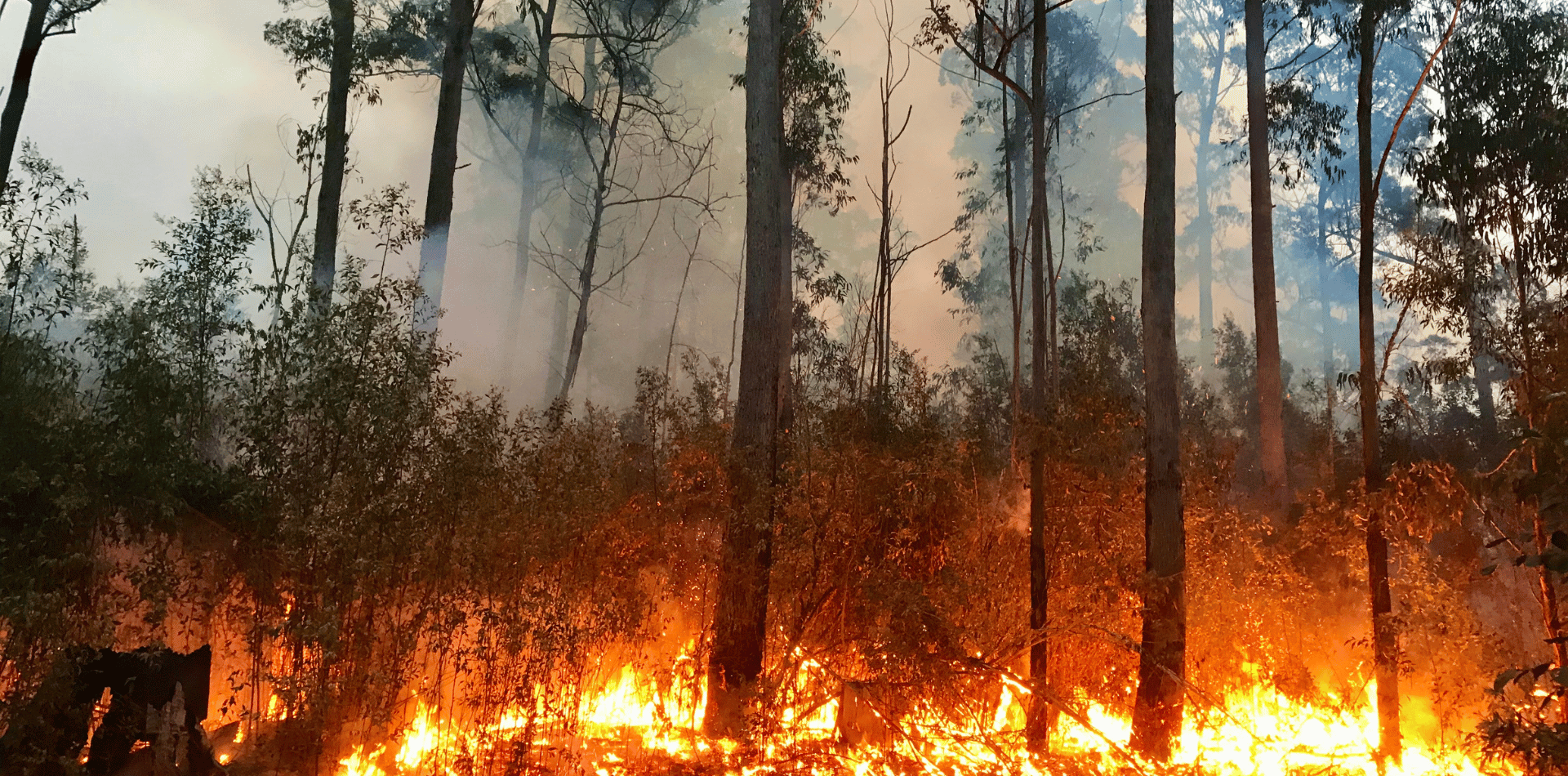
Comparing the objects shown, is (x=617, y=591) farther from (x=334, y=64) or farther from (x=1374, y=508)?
(x=334, y=64)

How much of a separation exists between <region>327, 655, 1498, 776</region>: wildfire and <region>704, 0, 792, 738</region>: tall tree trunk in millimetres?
260

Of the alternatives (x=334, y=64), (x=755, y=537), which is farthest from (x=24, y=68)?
(x=755, y=537)

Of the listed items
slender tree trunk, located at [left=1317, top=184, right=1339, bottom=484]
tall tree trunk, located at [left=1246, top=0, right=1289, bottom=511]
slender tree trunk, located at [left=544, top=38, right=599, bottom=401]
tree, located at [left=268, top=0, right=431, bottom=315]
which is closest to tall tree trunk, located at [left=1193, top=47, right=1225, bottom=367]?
slender tree trunk, located at [left=1317, top=184, right=1339, bottom=484]

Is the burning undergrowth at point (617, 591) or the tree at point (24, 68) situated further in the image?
the tree at point (24, 68)

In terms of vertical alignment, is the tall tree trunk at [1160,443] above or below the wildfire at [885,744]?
above

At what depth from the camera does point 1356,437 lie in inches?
543

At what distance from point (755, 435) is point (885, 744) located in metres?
2.08

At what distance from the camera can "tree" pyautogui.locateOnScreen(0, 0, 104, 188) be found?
5586mm

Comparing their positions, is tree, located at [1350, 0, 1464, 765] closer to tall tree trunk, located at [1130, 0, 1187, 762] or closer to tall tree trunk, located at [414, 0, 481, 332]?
tall tree trunk, located at [1130, 0, 1187, 762]

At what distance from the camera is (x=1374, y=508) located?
17.9 ft

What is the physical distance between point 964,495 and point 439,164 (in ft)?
18.9

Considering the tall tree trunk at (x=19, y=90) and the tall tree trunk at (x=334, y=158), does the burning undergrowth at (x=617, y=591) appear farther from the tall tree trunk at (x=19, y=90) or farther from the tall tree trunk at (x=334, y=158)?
the tall tree trunk at (x=334, y=158)

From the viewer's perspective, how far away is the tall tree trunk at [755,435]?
5.71m

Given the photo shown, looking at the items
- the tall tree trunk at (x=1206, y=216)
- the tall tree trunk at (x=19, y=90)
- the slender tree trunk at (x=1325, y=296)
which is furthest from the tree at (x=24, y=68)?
the tall tree trunk at (x=1206, y=216)
